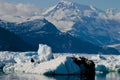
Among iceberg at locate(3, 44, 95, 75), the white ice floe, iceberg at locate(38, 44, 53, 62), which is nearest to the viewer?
the white ice floe

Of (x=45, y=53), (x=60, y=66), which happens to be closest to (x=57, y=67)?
(x=60, y=66)

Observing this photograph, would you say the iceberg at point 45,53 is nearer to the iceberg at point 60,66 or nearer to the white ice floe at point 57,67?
the iceberg at point 60,66

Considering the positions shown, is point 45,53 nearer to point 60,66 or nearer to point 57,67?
point 60,66

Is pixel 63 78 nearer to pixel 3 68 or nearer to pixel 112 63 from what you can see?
pixel 3 68

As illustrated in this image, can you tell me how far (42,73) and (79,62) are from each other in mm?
7411

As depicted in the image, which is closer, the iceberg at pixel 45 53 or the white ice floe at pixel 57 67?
the white ice floe at pixel 57 67

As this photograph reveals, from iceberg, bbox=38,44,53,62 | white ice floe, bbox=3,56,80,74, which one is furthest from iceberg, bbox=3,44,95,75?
iceberg, bbox=38,44,53,62

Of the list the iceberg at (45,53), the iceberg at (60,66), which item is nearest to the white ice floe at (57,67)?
the iceberg at (60,66)

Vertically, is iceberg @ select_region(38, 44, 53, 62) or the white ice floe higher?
iceberg @ select_region(38, 44, 53, 62)

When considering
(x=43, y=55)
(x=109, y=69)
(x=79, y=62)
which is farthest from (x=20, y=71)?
(x=109, y=69)

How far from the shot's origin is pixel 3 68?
328 ft

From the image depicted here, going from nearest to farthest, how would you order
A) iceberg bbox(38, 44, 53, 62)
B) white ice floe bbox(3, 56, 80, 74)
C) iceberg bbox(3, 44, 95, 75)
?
white ice floe bbox(3, 56, 80, 74) < iceberg bbox(3, 44, 95, 75) < iceberg bbox(38, 44, 53, 62)

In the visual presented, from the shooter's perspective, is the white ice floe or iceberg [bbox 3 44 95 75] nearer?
the white ice floe

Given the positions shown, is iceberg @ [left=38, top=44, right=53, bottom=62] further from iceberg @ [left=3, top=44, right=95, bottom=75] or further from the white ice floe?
the white ice floe
